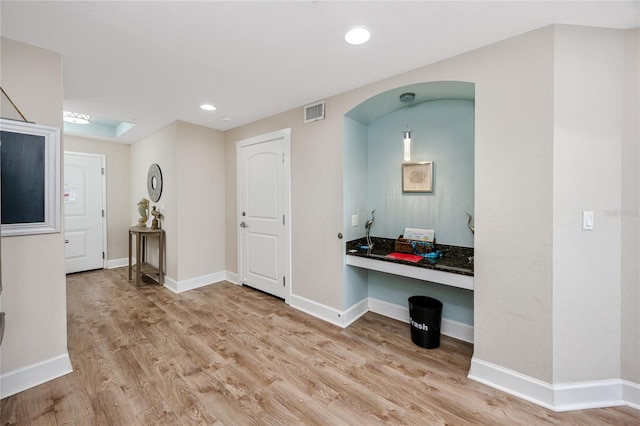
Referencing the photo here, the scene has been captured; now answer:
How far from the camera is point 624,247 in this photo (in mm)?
1647

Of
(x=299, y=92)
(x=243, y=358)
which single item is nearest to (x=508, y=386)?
(x=243, y=358)

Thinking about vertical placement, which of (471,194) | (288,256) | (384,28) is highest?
(384,28)

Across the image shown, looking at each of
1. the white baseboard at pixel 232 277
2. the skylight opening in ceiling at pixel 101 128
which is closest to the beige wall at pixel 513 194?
the white baseboard at pixel 232 277

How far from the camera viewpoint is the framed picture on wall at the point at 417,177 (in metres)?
2.62

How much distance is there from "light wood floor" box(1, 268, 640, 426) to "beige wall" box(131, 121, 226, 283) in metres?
0.96

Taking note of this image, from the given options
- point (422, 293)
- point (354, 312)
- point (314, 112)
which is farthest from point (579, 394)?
point (314, 112)

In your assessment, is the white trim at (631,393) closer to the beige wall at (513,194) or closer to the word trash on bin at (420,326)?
the beige wall at (513,194)

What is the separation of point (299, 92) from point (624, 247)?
9.12ft

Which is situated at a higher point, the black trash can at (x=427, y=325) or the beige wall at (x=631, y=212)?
the beige wall at (x=631, y=212)

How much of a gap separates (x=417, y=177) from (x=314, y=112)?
4.33 feet

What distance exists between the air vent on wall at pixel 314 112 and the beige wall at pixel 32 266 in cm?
205

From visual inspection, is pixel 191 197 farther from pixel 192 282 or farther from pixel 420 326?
pixel 420 326

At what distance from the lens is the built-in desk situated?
6.62 feet

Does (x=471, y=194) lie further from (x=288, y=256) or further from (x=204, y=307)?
(x=204, y=307)
